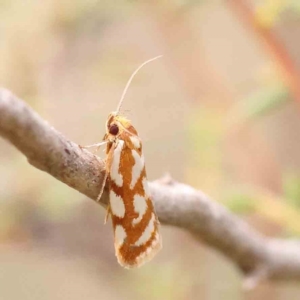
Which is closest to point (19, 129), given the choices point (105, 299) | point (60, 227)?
point (60, 227)

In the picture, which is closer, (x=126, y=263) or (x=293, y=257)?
(x=126, y=263)

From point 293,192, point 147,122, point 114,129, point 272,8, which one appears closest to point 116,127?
point 114,129

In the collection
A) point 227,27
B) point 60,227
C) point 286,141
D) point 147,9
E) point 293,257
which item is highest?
point 227,27

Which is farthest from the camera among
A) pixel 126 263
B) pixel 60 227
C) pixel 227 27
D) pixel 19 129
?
pixel 227 27

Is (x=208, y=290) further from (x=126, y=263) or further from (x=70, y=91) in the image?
(x=126, y=263)

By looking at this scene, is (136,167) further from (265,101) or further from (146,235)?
(265,101)

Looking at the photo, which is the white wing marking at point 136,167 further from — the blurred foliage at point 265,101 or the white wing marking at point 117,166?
the blurred foliage at point 265,101

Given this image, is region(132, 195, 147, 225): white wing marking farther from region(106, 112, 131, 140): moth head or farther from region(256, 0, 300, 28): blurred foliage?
region(256, 0, 300, 28): blurred foliage

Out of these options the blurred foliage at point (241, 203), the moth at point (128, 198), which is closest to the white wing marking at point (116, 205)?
the moth at point (128, 198)
